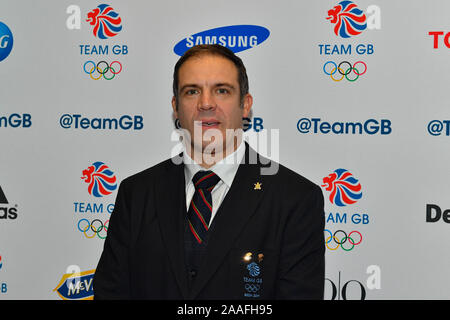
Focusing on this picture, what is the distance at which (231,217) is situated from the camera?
174 centimetres

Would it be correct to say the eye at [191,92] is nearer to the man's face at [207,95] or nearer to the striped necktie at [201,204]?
the man's face at [207,95]

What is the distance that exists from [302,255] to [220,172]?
19.5 inches

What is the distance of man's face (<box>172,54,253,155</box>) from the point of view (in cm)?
179

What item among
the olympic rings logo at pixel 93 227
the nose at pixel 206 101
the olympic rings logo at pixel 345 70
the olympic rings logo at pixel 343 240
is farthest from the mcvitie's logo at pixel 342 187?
the olympic rings logo at pixel 93 227

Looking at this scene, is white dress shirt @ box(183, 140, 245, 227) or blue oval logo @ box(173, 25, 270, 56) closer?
white dress shirt @ box(183, 140, 245, 227)

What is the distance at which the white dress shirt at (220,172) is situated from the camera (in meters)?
1.85

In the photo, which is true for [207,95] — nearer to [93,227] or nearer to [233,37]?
[233,37]

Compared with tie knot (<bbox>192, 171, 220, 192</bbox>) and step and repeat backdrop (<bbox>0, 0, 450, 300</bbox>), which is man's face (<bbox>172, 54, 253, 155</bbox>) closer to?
tie knot (<bbox>192, 171, 220, 192</bbox>)

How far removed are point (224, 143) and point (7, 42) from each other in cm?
190

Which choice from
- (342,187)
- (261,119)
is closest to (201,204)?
(261,119)

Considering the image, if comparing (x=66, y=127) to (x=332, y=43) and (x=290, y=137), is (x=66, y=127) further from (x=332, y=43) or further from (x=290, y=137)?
(x=332, y=43)

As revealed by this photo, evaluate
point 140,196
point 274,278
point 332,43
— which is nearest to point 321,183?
point 332,43

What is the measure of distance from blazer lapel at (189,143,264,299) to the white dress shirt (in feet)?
0.14

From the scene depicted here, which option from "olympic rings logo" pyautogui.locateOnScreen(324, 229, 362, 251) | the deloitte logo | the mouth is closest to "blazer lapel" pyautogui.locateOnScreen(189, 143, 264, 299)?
the mouth
